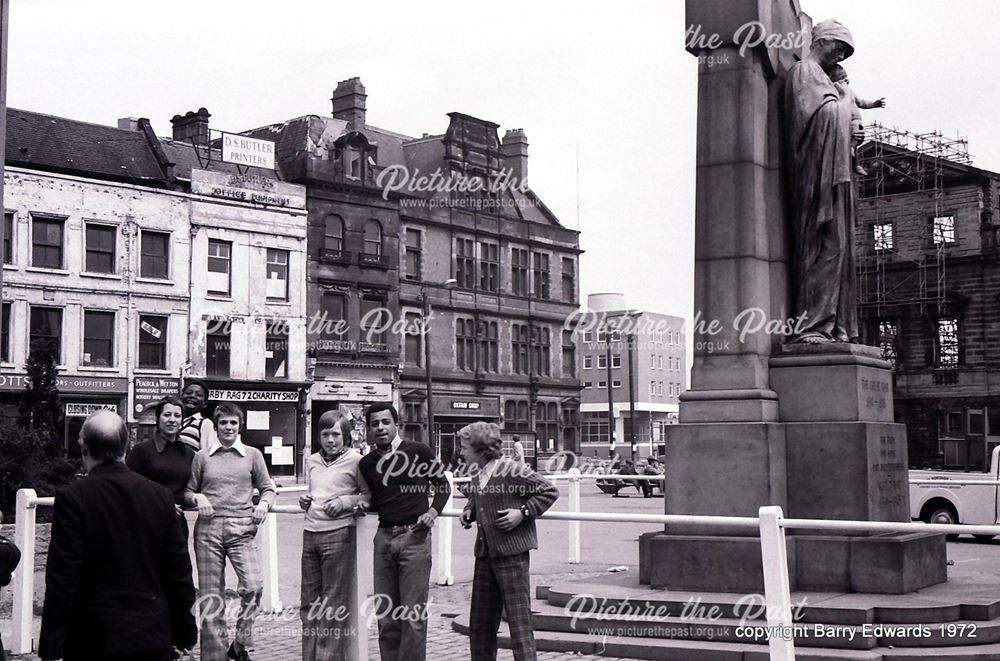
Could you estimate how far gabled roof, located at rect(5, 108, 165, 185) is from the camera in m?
42.7

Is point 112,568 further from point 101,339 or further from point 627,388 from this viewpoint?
point 627,388

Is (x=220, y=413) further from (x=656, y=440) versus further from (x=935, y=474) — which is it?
(x=656, y=440)

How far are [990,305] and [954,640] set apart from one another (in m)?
51.5

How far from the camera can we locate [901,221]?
60094 mm

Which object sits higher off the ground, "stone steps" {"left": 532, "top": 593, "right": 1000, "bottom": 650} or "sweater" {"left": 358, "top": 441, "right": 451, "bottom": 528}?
"sweater" {"left": 358, "top": 441, "right": 451, "bottom": 528}

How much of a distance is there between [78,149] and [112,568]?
138 feet

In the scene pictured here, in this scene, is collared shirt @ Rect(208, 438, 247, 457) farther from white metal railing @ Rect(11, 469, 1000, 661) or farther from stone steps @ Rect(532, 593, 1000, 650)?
stone steps @ Rect(532, 593, 1000, 650)

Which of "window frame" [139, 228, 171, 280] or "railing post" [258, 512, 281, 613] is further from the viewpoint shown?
"window frame" [139, 228, 171, 280]

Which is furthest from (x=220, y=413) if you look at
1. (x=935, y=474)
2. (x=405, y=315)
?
(x=405, y=315)

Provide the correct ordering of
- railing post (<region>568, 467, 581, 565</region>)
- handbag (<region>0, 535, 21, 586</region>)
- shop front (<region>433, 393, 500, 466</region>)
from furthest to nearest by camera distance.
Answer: shop front (<region>433, 393, 500, 466</region>) < railing post (<region>568, 467, 581, 565</region>) < handbag (<region>0, 535, 21, 586</region>)

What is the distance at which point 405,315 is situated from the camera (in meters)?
57.9

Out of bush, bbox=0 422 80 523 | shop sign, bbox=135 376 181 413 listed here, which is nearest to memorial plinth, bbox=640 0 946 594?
bush, bbox=0 422 80 523

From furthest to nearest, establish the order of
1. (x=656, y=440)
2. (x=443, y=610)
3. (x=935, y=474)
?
(x=656, y=440) → (x=935, y=474) → (x=443, y=610)

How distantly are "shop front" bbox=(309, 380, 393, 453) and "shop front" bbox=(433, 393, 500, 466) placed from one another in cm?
368
